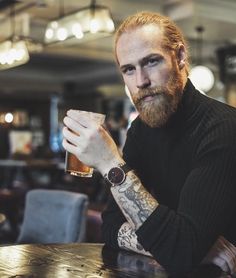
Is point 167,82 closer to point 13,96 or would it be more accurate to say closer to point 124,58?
point 124,58

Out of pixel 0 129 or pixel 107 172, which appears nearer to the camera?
pixel 107 172

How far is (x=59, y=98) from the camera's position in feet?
51.9

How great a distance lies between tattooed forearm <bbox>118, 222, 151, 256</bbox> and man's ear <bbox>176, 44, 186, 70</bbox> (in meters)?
0.64

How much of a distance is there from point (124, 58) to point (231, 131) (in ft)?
1.49

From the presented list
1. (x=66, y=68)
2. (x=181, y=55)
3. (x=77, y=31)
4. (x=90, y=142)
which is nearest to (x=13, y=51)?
(x=77, y=31)

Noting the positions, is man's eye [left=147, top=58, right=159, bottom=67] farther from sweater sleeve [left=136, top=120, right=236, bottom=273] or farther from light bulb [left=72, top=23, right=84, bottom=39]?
light bulb [left=72, top=23, right=84, bottom=39]

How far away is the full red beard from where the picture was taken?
5.61 ft

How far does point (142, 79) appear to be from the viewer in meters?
1.70

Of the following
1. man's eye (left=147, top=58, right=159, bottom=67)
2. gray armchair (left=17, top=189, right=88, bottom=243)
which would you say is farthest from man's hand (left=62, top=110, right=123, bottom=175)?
gray armchair (left=17, top=189, right=88, bottom=243)

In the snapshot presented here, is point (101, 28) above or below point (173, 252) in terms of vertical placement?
above

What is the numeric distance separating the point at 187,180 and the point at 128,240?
39 centimetres

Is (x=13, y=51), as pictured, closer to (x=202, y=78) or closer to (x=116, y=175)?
(x=202, y=78)

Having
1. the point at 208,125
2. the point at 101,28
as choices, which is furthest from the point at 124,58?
the point at 101,28

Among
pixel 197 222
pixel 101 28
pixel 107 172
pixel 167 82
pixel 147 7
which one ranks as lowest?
pixel 197 222
